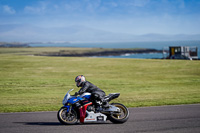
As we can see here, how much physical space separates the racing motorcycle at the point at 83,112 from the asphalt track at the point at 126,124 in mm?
200

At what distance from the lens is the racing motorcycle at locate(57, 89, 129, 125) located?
29.1ft

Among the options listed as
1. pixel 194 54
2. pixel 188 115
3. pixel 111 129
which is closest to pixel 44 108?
pixel 111 129

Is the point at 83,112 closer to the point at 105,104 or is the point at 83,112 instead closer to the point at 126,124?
the point at 105,104

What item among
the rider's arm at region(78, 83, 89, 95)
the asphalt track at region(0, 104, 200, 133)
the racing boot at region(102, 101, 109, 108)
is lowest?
the asphalt track at region(0, 104, 200, 133)

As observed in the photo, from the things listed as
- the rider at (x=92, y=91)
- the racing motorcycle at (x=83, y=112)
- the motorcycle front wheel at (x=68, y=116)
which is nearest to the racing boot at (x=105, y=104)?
the rider at (x=92, y=91)

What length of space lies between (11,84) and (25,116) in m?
12.0

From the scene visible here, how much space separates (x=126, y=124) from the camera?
880 cm

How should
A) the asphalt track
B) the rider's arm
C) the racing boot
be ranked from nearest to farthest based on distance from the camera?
1. the asphalt track
2. the rider's arm
3. the racing boot

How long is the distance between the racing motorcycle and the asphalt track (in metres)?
0.20

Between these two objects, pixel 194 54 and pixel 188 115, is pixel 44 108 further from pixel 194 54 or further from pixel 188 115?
pixel 194 54

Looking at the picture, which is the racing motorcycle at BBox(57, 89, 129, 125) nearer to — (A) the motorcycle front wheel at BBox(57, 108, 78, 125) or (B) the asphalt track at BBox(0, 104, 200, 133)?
(A) the motorcycle front wheel at BBox(57, 108, 78, 125)

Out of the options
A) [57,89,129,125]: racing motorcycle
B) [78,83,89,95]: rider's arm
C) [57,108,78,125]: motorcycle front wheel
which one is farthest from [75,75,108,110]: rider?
[57,108,78,125]: motorcycle front wheel

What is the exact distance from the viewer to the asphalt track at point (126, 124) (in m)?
8.02

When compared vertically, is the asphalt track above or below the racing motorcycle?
below
